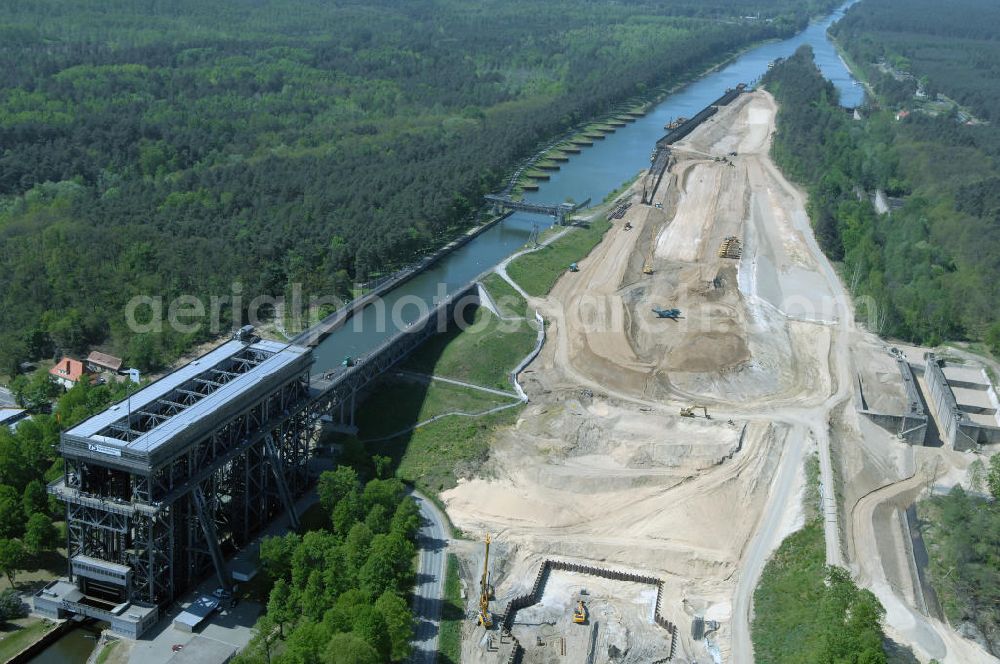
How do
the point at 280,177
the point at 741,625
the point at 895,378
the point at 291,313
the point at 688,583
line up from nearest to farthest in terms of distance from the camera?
1. the point at 741,625
2. the point at 688,583
3. the point at 895,378
4. the point at 291,313
5. the point at 280,177

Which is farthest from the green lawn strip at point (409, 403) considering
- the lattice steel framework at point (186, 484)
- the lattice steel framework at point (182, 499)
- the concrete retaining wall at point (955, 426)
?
the concrete retaining wall at point (955, 426)

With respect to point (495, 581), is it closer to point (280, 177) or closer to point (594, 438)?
point (594, 438)

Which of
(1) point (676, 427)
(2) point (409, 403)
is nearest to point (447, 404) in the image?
(2) point (409, 403)

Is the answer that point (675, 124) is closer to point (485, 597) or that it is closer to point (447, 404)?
point (447, 404)

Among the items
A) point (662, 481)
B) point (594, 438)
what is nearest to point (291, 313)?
point (594, 438)

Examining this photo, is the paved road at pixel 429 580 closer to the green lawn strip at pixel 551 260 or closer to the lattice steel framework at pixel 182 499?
the lattice steel framework at pixel 182 499

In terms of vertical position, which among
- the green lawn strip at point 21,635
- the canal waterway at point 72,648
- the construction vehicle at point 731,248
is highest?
the construction vehicle at point 731,248
